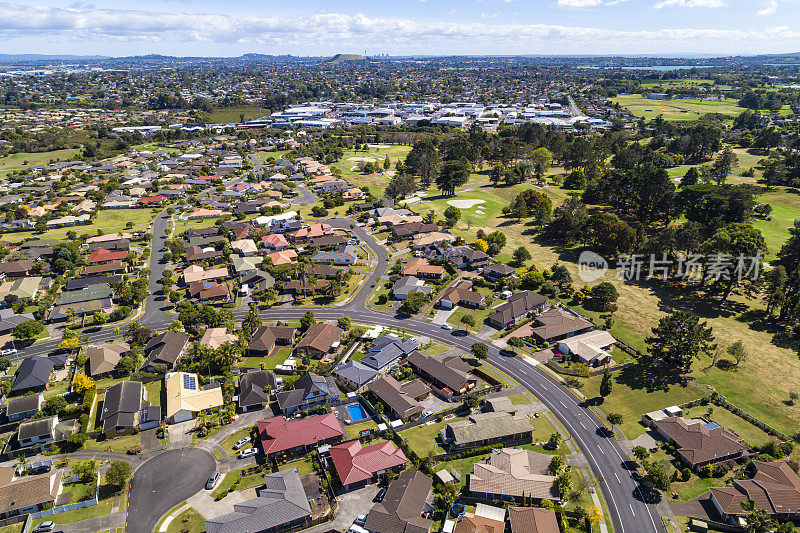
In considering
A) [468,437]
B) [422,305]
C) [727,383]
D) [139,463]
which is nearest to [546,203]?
[422,305]

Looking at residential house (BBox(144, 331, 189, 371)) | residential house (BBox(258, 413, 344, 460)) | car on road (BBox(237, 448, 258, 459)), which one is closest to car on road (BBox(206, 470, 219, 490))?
car on road (BBox(237, 448, 258, 459))

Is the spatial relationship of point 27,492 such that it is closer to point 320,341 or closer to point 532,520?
point 320,341

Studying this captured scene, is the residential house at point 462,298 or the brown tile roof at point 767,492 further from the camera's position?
the residential house at point 462,298

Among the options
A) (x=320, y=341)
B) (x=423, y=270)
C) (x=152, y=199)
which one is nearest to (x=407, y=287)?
(x=423, y=270)

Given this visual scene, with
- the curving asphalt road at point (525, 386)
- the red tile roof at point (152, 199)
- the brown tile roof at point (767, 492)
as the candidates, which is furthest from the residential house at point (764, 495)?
the red tile roof at point (152, 199)

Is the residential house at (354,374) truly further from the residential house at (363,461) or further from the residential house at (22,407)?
the residential house at (22,407)

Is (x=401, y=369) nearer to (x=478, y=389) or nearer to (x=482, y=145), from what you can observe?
(x=478, y=389)

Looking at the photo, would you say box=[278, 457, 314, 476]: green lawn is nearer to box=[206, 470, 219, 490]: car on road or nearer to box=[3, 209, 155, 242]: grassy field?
box=[206, 470, 219, 490]: car on road
